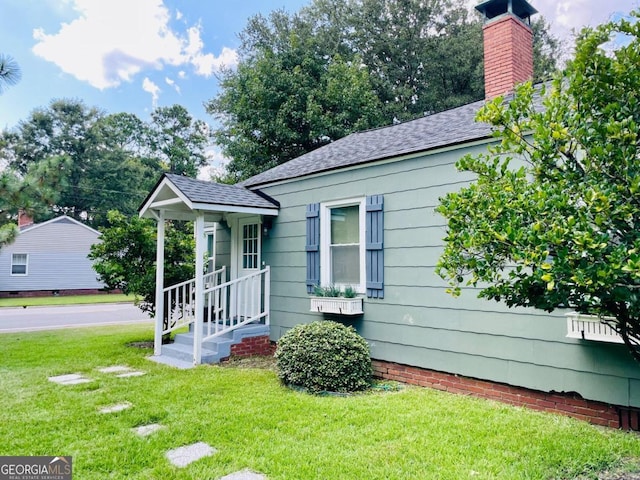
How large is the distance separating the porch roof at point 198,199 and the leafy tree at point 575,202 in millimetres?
4334

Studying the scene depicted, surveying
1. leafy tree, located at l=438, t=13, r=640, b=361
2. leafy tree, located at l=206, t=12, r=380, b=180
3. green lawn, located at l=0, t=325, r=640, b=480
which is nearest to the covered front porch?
green lawn, located at l=0, t=325, r=640, b=480

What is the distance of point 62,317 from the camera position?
13516 millimetres

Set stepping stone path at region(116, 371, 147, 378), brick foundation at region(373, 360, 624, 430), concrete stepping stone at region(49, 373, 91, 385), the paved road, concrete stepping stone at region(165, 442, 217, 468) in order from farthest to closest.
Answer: the paved road → stepping stone path at region(116, 371, 147, 378) → concrete stepping stone at region(49, 373, 91, 385) → brick foundation at region(373, 360, 624, 430) → concrete stepping stone at region(165, 442, 217, 468)

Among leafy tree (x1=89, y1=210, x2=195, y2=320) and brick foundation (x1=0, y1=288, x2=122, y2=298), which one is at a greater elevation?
leafy tree (x1=89, y1=210, x2=195, y2=320)

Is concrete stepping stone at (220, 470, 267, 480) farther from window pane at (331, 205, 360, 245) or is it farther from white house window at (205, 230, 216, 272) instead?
white house window at (205, 230, 216, 272)

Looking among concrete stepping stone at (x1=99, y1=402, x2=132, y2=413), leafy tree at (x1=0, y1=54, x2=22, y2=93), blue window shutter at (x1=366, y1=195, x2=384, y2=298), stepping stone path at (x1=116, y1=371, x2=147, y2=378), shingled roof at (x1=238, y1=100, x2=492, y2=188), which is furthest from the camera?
leafy tree at (x1=0, y1=54, x2=22, y2=93)

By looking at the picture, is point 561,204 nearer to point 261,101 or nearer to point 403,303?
point 403,303

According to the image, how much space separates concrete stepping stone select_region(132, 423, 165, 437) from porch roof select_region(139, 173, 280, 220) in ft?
10.2

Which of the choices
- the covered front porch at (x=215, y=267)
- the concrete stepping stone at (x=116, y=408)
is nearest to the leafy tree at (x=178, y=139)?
the covered front porch at (x=215, y=267)

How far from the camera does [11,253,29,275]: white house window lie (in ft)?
70.2

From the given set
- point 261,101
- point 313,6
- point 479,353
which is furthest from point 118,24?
point 479,353

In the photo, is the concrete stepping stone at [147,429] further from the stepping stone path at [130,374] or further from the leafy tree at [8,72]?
the leafy tree at [8,72]

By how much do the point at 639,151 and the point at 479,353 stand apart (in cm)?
288

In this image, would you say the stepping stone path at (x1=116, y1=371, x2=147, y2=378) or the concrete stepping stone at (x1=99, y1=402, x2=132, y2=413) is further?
the stepping stone path at (x1=116, y1=371, x2=147, y2=378)
